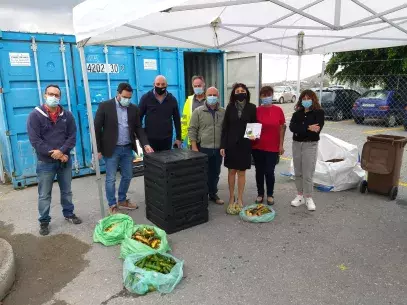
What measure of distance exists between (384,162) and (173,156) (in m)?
3.27

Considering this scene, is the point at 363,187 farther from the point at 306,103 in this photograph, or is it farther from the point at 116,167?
the point at 116,167

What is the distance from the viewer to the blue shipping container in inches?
215

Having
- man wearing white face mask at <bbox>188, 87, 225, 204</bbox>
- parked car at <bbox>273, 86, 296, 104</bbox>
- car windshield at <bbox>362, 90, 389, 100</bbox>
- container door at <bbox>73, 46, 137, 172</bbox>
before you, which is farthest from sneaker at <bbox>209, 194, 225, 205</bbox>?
parked car at <bbox>273, 86, 296, 104</bbox>

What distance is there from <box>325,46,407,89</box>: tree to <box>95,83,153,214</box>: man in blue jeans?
1124 centimetres

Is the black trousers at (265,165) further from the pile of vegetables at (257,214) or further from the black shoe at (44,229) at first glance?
the black shoe at (44,229)

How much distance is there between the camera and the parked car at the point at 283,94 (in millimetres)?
25517

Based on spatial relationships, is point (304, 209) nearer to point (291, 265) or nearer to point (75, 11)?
point (291, 265)

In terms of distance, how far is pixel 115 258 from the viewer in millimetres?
3447

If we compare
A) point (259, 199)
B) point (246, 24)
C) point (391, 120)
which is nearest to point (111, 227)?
point (259, 199)

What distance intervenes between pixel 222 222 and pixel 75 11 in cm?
308

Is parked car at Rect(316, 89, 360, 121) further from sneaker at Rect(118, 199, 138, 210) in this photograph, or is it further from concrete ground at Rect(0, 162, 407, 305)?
sneaker at Rect(118, 199, 138, 210)

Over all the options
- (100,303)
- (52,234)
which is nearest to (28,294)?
(100,303)

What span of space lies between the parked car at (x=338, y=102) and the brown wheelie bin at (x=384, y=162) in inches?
379

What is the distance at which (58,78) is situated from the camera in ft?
19.1
